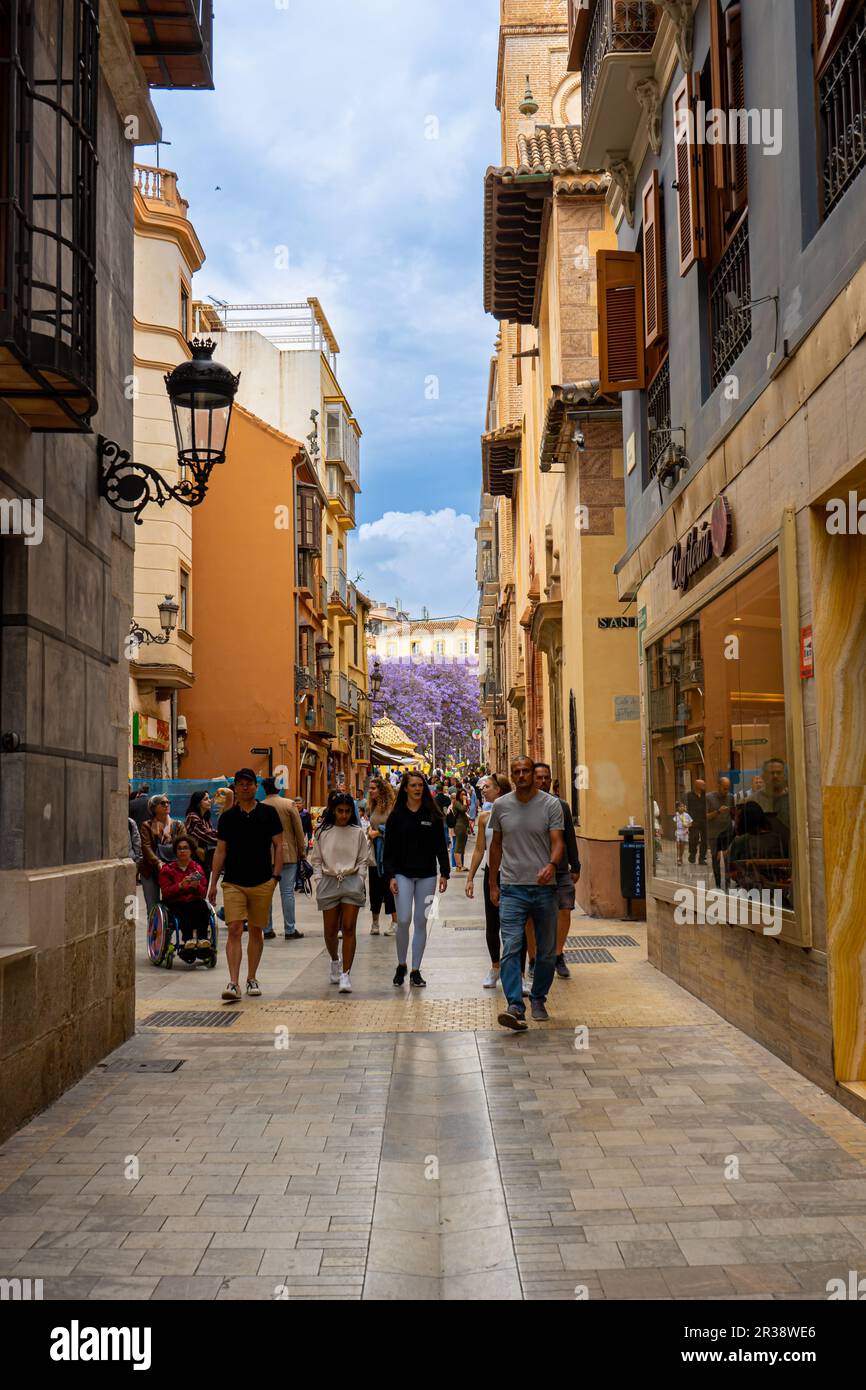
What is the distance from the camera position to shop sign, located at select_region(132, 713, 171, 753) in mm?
27828

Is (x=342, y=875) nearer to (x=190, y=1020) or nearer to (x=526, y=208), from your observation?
(x=190, y=1020)

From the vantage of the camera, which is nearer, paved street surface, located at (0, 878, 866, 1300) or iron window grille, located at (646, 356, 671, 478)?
paved street surface, located at (0, 878, 866, 1300)

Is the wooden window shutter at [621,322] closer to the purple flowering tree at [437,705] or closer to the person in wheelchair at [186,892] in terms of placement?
the person in wheelchair at [186,892]

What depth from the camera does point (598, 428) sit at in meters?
18.5

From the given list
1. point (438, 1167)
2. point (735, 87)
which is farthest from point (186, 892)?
point (735, 87)

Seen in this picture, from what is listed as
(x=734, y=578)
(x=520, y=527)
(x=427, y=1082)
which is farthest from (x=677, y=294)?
(x=520, y=527)

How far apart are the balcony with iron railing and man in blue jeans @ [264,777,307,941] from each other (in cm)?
759

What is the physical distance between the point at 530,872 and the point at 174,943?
17.0ft

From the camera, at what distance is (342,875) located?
11328 mm

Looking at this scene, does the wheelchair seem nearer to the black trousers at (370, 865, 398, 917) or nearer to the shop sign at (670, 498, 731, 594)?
the black trousers at (370, 865, 398, 917)

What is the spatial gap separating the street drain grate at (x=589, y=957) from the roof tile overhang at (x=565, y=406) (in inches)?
295

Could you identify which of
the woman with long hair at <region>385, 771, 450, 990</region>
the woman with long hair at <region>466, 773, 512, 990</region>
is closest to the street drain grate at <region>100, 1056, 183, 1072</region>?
the woman with long hair at <region>466, 773, 512, 990</region>

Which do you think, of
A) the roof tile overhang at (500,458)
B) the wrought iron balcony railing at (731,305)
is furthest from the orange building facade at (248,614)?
the wrought iron balcony railing at (731,305)

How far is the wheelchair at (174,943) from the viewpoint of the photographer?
13.1 metres
